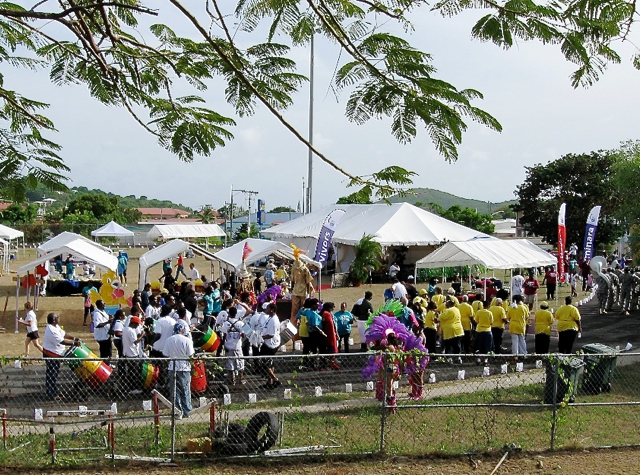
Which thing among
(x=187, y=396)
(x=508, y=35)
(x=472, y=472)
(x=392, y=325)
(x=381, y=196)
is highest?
(x=508, y=35)

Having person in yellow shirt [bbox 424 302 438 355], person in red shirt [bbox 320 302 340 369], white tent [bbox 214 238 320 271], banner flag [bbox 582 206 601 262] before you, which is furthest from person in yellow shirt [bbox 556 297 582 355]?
banner flag [bbox 582 206 601 262]

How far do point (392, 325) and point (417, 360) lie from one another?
79.8 inches

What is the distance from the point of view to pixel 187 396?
8836mm

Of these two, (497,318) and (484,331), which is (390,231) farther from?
(484,331)

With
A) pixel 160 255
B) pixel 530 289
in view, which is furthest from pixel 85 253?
pixel 530 289

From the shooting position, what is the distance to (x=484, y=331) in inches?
513

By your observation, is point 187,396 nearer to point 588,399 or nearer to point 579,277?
point 588,399

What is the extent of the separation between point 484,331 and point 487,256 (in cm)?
560

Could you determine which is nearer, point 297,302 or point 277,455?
point 277,455

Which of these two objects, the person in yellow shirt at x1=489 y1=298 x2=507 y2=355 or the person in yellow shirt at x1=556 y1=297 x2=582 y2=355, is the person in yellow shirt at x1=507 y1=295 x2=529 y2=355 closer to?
the person in yellow shirt at x1=489 y1=298 x2=507 y2=355

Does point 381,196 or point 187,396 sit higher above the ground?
point 381,196

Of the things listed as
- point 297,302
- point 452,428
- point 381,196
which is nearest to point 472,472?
point 452,428

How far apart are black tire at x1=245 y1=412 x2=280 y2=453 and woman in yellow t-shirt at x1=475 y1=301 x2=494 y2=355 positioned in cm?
634

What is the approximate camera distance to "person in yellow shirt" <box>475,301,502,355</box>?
13.0 metres
